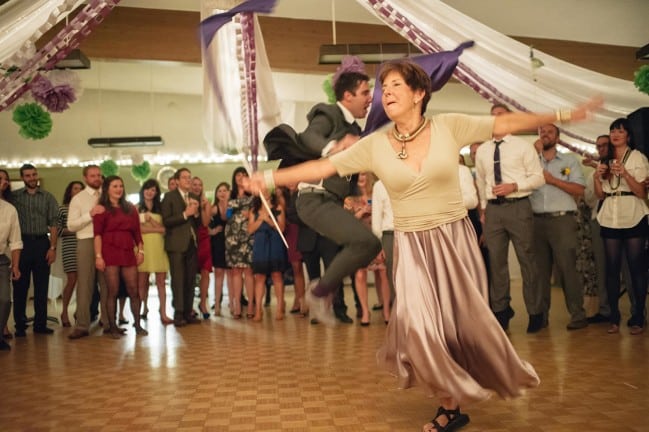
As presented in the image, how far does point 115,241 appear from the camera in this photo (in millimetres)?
6824

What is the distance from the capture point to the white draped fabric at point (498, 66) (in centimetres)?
416

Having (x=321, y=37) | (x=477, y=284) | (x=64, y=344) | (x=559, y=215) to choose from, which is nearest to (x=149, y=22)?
(x=321, y=37)

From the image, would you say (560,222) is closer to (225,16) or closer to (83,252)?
(225,16)

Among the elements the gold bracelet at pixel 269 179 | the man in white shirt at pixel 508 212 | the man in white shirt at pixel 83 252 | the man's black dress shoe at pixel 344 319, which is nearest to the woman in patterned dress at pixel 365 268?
the man's black dress shoe at pixel 344 319

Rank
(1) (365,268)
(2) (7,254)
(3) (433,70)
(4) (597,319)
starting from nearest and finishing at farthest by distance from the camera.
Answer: (3) (433,70) < (2) (7,254) < (4) (597,319) < (1) (365,268)

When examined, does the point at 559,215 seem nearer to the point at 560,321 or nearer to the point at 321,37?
the point at 560,321

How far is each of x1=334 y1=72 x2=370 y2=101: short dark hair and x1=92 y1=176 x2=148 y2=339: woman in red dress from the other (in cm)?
363

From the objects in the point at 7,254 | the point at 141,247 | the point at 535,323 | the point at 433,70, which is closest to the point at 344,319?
the point at 535,323

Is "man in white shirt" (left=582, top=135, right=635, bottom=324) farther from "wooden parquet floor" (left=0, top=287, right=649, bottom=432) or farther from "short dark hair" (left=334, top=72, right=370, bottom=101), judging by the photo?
"short dark hair" (left=334, top=72, right=370, bottom=101)

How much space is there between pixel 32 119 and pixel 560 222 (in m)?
4.36

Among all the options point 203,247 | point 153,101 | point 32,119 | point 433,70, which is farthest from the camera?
point 153,101

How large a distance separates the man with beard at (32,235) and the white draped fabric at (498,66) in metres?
4.47

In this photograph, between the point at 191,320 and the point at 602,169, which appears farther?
the point at 191,320

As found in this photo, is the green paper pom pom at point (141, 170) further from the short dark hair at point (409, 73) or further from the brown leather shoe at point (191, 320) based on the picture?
the short dark hair at point (409, 73)
